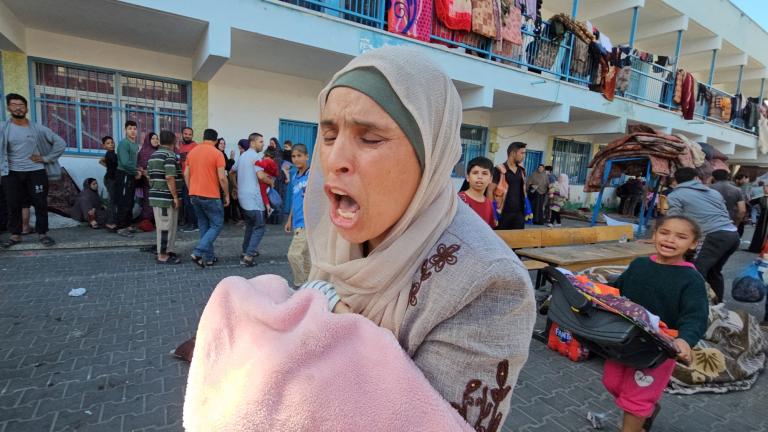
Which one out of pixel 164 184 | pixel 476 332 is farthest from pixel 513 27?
pixel 476 332

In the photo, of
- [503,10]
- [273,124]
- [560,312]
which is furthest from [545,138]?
[560,312]

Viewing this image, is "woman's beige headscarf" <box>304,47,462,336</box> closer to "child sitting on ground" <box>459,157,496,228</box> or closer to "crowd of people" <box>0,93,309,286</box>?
"child sitting on ground" <box>459,157,496,228</box>

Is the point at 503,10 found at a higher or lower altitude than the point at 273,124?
higher

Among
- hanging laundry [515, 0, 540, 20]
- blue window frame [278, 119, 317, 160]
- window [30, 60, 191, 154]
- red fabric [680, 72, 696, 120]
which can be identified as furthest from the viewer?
red fabric [680, 72, 696, 120]

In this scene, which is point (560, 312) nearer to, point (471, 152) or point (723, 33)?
point (471, 152)

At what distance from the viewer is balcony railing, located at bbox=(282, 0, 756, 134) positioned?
791 centimetres

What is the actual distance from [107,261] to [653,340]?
249 inches

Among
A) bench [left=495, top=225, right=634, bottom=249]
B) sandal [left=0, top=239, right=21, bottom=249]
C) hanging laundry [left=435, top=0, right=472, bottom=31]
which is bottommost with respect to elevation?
sandal [left=0, top=239, right=21, bottom=249]

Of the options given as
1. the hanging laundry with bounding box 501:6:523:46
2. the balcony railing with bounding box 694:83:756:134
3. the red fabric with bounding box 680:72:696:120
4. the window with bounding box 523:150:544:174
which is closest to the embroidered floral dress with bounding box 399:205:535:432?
the hanging laundry with bounding box 501:6:523:46

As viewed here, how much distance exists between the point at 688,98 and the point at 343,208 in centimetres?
1777

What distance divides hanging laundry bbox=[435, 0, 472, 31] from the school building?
0.27ft

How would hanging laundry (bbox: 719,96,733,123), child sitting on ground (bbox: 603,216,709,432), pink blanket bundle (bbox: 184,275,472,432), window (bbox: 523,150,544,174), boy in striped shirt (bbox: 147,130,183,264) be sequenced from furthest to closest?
hanging laundry (bbox: 719,96,733,123) < window (bbox: 523,150,544,174) < boy in striped shirt (bbox: 147,130,183,264) < child sitting on ground (bbox: 603,216,709,432) < pink blanket bundle (bbox: 184,275,472,432)

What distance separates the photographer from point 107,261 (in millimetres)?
5422

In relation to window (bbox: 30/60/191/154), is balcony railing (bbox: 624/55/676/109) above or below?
above
